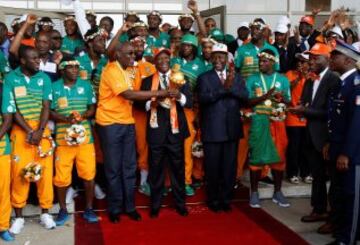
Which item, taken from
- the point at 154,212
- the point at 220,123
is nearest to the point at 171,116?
the point at 220,123

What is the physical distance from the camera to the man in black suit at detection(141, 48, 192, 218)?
21.1ft

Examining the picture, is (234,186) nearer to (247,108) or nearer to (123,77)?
(247,108)

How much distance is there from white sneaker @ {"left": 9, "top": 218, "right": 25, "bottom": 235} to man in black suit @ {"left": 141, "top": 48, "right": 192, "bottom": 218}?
5.43 feet

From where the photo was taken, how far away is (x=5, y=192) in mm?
5672

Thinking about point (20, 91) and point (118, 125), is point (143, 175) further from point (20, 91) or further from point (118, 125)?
point (20, 91)

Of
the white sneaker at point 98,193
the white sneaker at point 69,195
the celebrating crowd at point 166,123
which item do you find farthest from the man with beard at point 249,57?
the white sneaker at point 69,195

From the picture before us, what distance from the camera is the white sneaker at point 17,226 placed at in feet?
19.5

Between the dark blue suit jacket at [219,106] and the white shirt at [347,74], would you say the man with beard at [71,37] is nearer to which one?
the dark blue suit jacket at [219,106]

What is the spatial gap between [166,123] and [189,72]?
1.03 m

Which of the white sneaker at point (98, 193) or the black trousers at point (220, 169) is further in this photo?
the white sneaker at point (98, 193)

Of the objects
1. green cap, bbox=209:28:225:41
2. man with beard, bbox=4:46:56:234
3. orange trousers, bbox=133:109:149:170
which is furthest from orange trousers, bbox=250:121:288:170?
man with beard, bbox=4:46:56:234

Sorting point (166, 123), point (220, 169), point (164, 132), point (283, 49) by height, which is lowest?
point (220, 169)

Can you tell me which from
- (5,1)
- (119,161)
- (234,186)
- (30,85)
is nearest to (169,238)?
(119,161)

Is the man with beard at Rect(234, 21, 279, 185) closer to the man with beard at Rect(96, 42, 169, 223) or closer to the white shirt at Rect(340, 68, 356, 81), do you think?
the man with beard at Rect(96, 42, 169, 223)
